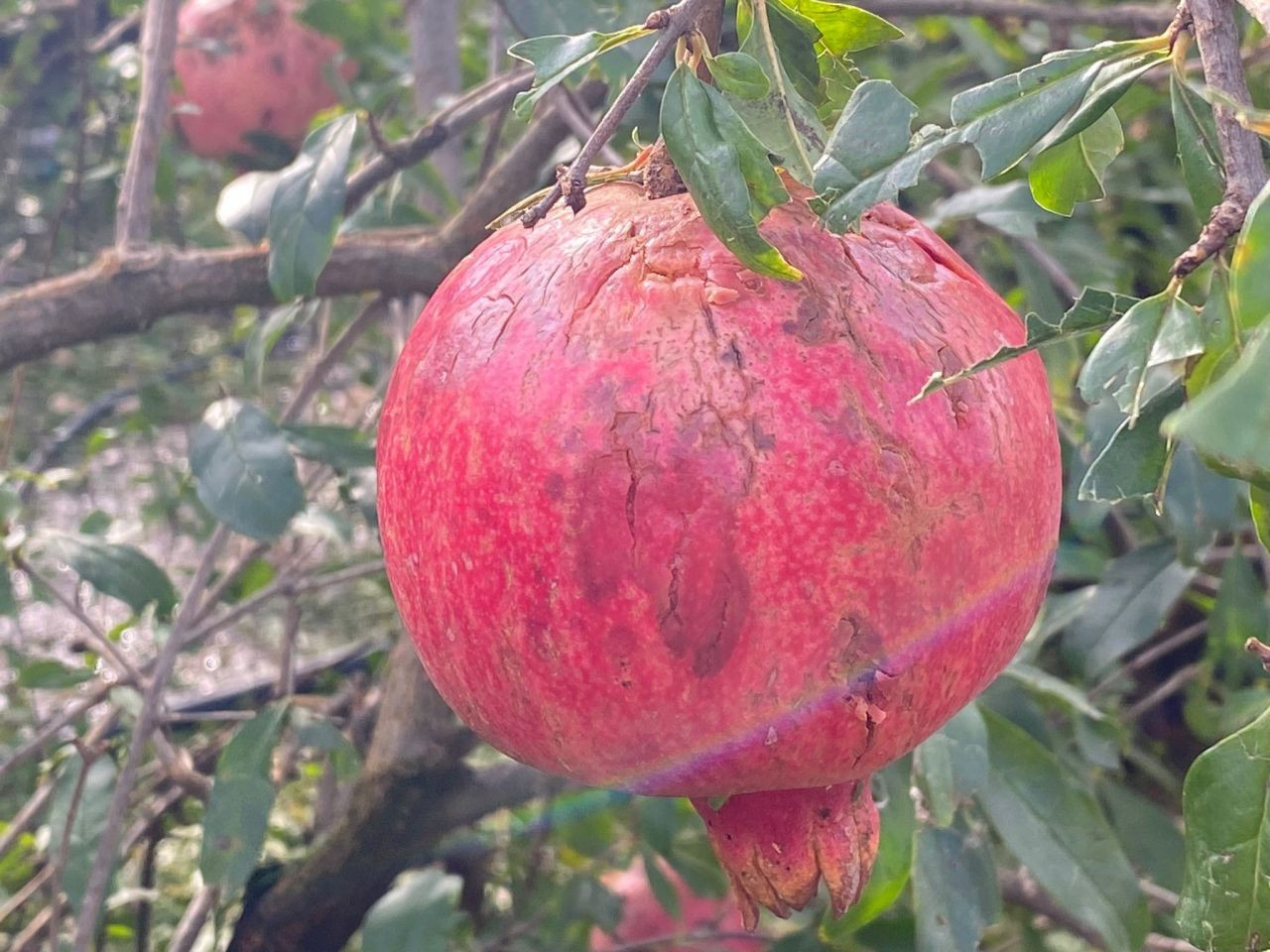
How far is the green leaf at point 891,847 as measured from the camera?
42.7 inches

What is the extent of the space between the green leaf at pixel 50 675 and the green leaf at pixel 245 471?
38 cm

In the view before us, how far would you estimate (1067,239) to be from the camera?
1.58 m

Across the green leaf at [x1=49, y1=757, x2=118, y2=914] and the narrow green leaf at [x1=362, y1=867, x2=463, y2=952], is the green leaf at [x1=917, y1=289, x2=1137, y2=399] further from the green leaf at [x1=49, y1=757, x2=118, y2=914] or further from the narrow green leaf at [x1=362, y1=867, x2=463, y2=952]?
the green leaf at [x1=49, y1=757, x2=118, y2=914]

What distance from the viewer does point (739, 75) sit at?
589mm

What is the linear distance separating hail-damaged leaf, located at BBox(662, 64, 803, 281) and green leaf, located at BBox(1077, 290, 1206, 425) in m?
0.14

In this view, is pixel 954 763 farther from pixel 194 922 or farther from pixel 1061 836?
pixel 194 922

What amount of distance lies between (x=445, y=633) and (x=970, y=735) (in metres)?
0.55

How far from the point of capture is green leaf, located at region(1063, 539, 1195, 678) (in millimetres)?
1327

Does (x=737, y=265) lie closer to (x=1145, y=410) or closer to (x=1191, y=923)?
(x=1145, y=410)

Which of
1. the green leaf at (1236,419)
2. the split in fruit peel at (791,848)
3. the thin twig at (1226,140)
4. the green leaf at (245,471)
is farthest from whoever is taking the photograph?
the green leaf at (245,471)

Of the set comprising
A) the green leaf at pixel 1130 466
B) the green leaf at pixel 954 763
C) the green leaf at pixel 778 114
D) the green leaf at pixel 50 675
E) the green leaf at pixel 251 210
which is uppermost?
the green leaf at pixel 778 114

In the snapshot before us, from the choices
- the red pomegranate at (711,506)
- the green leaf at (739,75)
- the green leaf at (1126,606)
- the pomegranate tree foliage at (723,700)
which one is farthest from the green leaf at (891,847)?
the green leaf at (739,75)

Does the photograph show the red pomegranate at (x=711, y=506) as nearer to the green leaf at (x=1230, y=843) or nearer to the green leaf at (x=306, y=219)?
the green leaf at (x=1230, y=843)

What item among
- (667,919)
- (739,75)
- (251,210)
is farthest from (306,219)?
(667,919)
